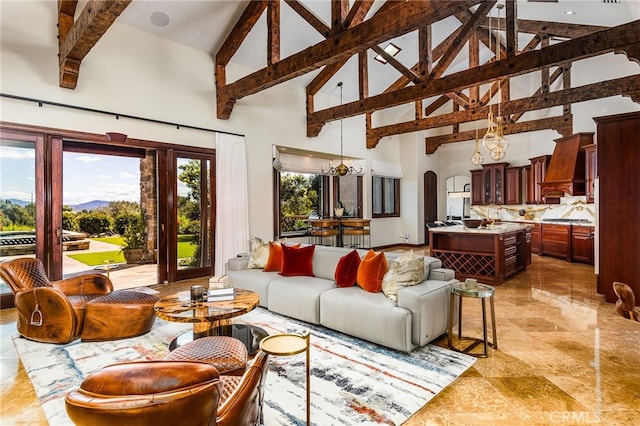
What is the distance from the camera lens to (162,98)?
545 cm

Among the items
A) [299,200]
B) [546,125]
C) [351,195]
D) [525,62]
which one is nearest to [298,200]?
[299,200]

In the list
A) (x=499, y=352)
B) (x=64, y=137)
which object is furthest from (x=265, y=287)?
(x=64, y=137)

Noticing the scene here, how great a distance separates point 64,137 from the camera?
14.9ft

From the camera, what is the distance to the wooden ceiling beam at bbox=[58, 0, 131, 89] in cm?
332

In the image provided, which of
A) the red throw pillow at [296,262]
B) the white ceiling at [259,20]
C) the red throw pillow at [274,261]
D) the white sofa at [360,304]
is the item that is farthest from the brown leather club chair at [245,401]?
the white ceiling at [259,20]

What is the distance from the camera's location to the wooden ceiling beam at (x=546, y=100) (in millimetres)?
5564

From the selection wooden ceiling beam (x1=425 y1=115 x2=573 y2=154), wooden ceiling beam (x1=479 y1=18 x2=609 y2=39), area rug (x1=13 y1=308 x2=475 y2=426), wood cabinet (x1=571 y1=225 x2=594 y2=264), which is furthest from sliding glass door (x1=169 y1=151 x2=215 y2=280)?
wood cabinet (x1=571 y1=225 x2=594 y2=264)

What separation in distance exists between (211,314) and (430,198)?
944 centimetres

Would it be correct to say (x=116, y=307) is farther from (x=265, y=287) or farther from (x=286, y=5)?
(x=286, y=5)

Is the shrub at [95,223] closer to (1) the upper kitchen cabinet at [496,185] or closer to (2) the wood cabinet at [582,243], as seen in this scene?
(1) the upper kitchen cabinet at [496,185]

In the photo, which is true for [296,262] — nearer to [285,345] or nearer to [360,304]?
[360,304]

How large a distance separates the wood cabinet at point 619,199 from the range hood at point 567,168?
3549 millimetres

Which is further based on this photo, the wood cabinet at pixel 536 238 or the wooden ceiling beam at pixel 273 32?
the wood cabinet at pixel 536 238

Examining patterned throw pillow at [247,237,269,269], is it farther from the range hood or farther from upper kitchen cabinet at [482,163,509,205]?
upper kitchen cabinet at [482,163,509,205]
